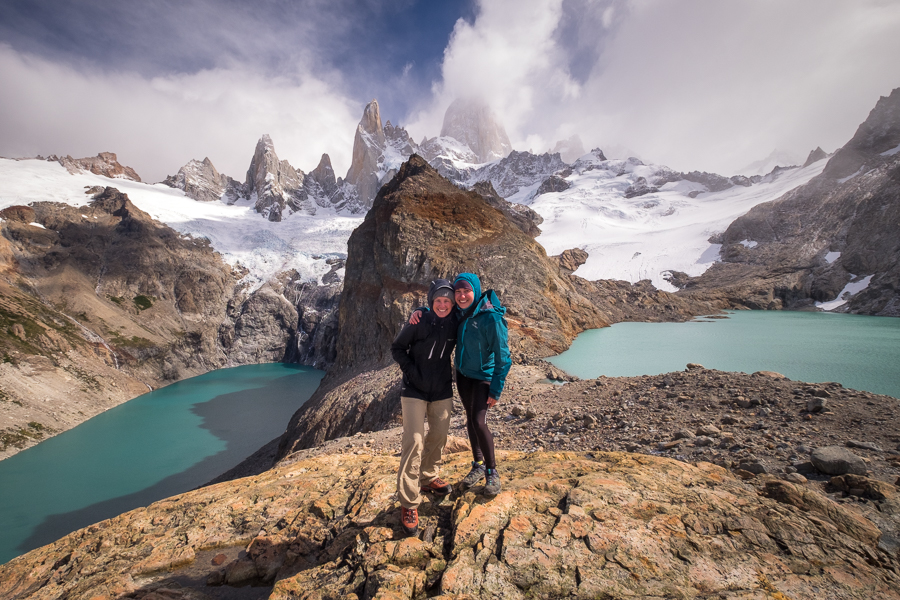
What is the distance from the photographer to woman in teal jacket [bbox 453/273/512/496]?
12.5 feet

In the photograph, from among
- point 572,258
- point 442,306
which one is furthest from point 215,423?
point 572,258

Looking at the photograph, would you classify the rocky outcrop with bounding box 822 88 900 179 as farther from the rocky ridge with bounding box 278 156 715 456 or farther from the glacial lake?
the glacial lake

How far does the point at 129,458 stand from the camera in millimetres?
26469

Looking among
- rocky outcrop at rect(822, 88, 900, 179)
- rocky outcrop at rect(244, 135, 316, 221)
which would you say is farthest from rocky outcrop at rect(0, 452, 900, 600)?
rocky outcrop at rect(244, 135, 316, 221)

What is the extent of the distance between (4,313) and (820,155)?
169 metres

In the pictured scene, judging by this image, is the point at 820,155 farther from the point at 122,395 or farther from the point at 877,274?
the point at 122,395

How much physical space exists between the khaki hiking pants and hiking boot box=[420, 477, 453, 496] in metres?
0.04

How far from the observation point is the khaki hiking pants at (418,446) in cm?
340

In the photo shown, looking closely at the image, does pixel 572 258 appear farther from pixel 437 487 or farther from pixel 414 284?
pixel 437 487

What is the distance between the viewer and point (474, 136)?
193m

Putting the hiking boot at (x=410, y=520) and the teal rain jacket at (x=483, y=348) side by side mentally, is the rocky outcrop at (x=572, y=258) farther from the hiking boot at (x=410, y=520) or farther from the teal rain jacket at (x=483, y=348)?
the hiking boot at (x=410, y=520)

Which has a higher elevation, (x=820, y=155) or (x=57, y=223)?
(x=820, y=155)

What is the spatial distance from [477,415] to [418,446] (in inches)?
26.5

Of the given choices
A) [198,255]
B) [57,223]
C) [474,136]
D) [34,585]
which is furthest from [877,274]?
[474,136]
